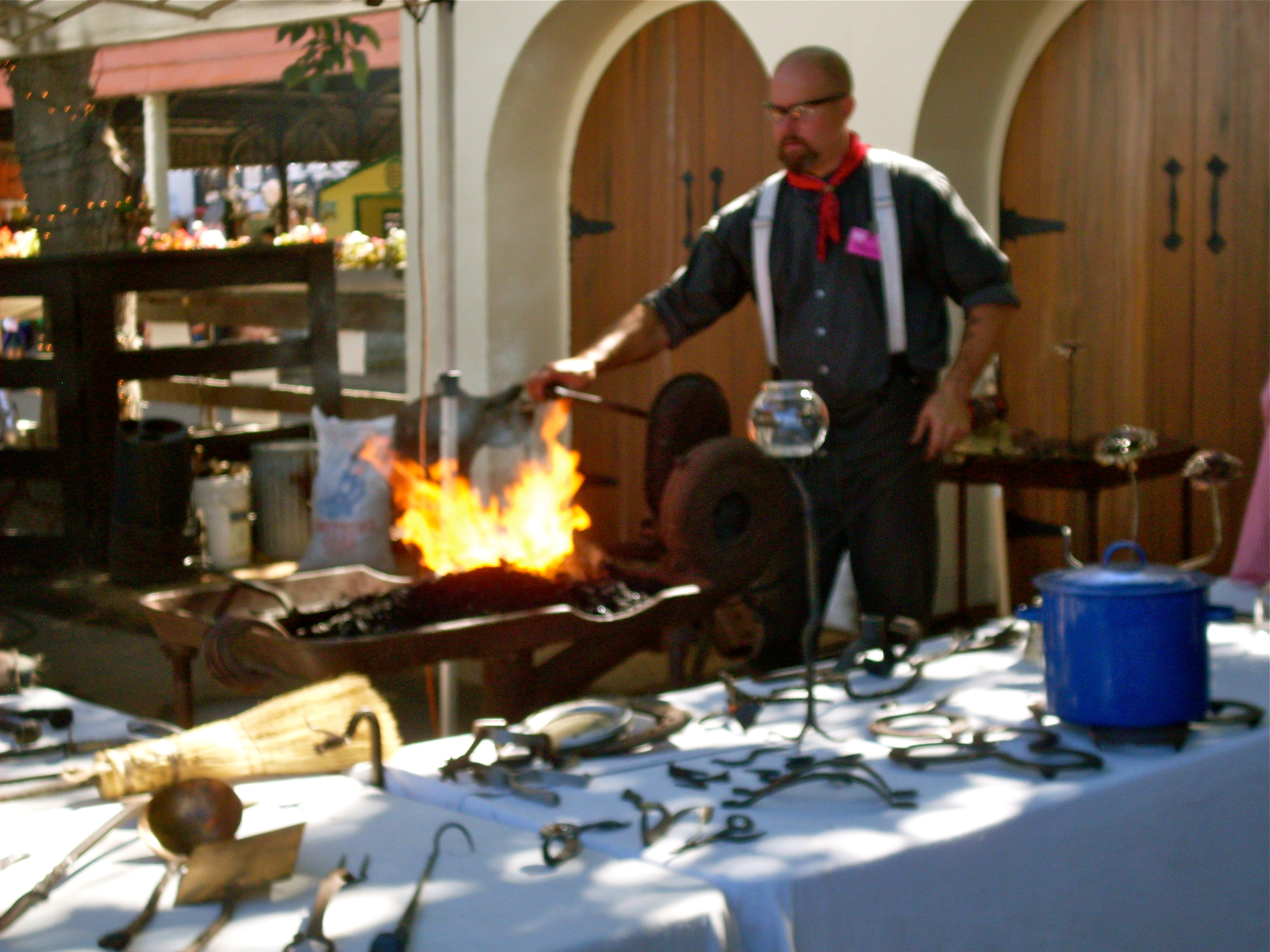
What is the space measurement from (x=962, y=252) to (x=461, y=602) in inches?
57.9

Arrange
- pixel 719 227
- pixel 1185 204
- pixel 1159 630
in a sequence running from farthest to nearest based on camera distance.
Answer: pixel 1185 204
pixel 719 227
pixel 1159 630

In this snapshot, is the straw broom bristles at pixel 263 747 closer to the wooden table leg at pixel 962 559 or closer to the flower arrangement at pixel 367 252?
the wooden table leg at pixel 962 559

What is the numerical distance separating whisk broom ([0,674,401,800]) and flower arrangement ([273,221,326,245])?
20.9ft

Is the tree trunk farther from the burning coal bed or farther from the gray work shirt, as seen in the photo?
the gray work shirt

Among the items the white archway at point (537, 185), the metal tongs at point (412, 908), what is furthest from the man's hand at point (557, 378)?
the white archway at point (537, 185)

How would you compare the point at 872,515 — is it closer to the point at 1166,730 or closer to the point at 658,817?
the point at 1166,730

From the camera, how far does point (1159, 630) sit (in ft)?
7.16

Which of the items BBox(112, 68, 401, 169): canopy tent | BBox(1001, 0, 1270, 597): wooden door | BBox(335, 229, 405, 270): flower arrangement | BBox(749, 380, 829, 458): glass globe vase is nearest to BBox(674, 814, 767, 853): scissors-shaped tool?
BBox(749, 380, 829, 458): glass globe vase

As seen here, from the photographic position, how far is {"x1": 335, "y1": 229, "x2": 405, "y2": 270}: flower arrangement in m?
11.2

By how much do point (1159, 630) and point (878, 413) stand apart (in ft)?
5.58

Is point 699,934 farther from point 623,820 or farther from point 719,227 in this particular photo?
point 719,227

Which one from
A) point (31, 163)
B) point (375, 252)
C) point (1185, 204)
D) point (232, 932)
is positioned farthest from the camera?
point (375, 252)

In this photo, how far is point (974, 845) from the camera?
6.10 ft

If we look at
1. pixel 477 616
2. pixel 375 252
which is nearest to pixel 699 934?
pixel 477 616
